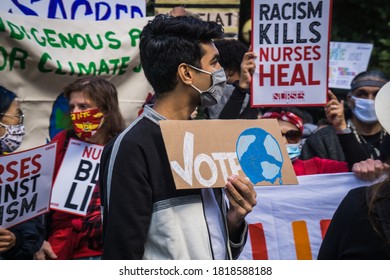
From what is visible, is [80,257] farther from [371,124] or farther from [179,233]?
[371,124]

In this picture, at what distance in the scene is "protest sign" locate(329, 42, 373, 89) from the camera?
9.12 meters

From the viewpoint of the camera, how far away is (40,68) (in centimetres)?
574

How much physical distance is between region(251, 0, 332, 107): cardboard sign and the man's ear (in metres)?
1.86

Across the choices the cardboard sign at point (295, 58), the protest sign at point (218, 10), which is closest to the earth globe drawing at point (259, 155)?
the cardboard sign at point (295, 58)

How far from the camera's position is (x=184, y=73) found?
3.33 meters

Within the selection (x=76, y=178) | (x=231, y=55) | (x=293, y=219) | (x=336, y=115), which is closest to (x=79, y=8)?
(x=231, y=55)

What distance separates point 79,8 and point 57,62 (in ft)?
1.74

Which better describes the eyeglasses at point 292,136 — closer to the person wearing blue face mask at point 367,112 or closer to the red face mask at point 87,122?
the person wearing blue face mask at point 367,112

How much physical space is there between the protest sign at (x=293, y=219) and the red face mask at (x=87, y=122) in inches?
42.6

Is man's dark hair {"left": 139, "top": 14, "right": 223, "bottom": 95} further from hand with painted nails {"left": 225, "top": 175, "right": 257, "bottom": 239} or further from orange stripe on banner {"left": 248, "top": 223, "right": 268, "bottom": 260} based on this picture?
orange stripe on banner {"left": 248, "top": 223, "right": 268, "bottom": 260}

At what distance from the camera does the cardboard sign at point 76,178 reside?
492 cm

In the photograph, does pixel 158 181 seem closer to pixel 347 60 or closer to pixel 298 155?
pixel 298 155

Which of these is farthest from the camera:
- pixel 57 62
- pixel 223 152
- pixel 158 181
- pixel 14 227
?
pixel 57 62

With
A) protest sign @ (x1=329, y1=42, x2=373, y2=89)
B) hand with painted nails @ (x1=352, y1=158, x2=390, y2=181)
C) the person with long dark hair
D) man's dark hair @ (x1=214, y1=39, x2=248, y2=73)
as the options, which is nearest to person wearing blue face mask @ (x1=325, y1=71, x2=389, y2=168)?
hand with painted nails @ (x1=352, y1=158, x2=390, y2=181)
